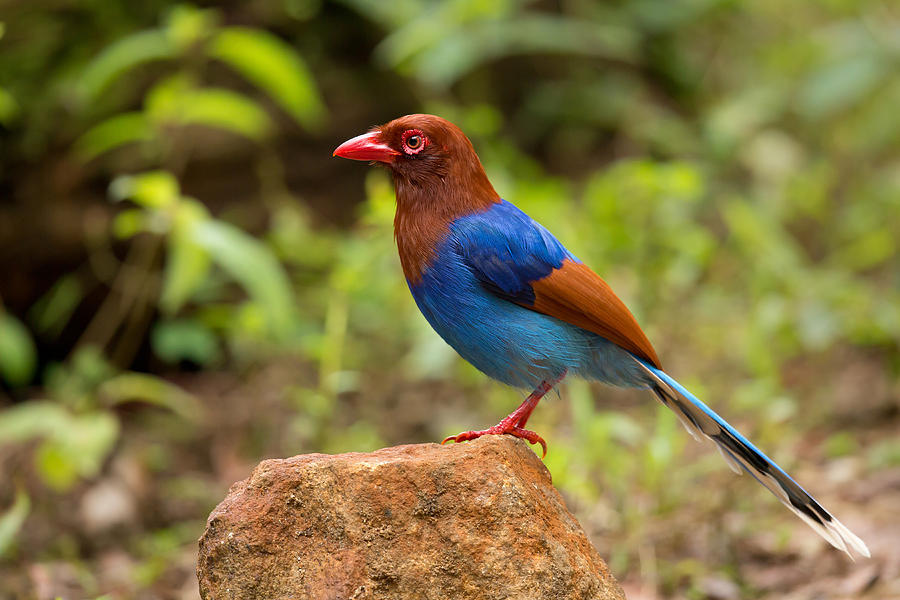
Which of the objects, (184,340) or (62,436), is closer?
(62,436)

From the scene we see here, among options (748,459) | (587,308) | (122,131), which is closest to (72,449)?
(122,131)

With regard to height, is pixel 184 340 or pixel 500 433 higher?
pixel 500 433

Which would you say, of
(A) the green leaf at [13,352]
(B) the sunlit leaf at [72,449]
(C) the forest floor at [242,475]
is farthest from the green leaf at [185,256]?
(C) the forest floor at [242,475]

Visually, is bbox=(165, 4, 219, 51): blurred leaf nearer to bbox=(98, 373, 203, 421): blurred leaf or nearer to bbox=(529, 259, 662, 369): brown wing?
bbox=(98, 373, 203, 421): blurred leaf

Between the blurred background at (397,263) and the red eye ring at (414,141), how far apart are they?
143 cm

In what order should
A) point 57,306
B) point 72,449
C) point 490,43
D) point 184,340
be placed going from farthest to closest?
point 490,43
point 57,306
point 184,340
point 72,449

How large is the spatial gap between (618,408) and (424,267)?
336 cm

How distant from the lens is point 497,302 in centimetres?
332

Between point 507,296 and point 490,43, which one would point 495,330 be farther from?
point 490,43

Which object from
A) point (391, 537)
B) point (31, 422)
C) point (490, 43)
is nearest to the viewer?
point (391, 537)

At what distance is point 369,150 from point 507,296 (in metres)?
0.72

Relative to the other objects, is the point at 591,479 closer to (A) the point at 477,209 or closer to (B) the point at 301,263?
(A) the point at 477,209

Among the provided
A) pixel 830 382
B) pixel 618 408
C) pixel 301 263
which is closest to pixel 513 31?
pixel 301 263

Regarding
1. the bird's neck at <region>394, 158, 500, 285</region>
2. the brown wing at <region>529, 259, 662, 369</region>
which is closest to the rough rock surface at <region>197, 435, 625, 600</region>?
the brown wing at <region>529, 259, 662, 369</region>
